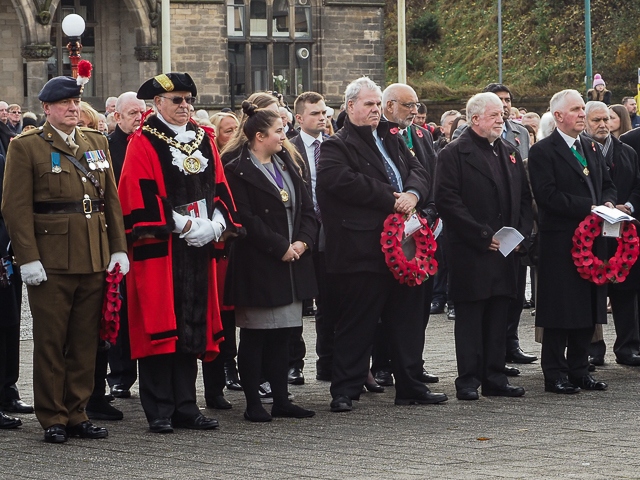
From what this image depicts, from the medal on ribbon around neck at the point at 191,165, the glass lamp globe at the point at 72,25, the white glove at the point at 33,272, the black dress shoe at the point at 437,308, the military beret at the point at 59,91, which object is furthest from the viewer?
the glass lamp globe at the point at 72,25

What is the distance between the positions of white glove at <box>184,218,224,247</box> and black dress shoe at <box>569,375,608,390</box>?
10.5ft

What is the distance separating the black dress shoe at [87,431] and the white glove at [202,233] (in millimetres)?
1317

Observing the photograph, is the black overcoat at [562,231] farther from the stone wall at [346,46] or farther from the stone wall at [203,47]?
the stone wall at [346,46]

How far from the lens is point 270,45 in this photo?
120 ft

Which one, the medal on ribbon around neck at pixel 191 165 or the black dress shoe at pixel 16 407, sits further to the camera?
the black dress shoe at pixel 16 407

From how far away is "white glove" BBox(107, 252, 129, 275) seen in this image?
8.95 metres

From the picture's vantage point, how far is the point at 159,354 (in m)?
9.14

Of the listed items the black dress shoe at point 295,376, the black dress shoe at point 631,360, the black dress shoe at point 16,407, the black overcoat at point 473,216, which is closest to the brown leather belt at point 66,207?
the black dress shoe at point 16,407

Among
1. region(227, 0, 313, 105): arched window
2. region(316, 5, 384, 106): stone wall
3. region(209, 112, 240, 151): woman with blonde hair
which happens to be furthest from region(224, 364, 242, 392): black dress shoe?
region(316, 5, 384, 106): stone wall

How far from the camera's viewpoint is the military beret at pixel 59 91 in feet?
29.2

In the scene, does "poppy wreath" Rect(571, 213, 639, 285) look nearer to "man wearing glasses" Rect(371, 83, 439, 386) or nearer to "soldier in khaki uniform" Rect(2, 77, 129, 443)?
"man wearing glasses" Rect(371, 83, 439, 386)

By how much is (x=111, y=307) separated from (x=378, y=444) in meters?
1.92

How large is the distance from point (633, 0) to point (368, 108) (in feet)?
136

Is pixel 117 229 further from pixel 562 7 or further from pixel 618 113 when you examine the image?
pixel 562 7
